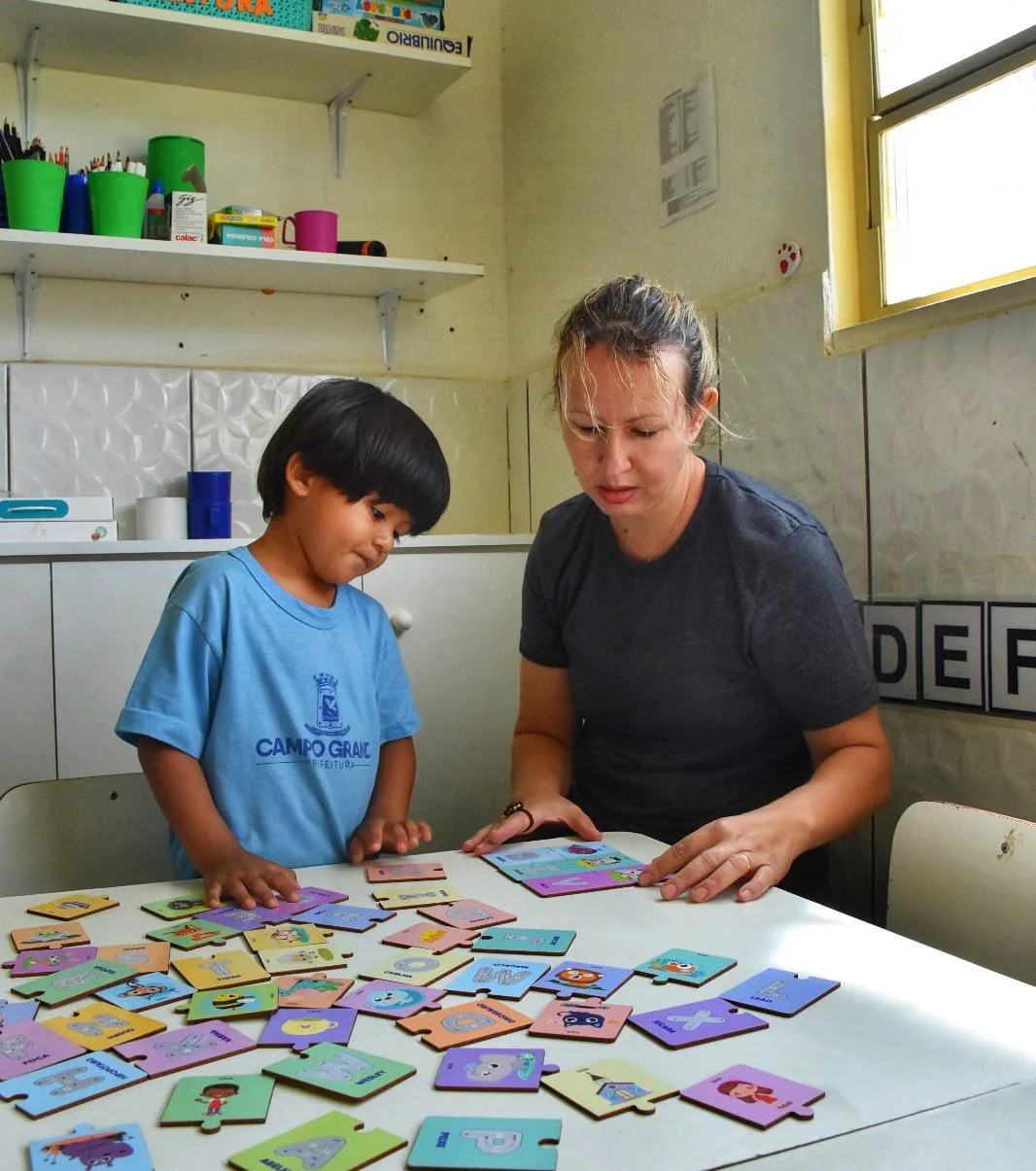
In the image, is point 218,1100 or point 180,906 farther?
point 180,906

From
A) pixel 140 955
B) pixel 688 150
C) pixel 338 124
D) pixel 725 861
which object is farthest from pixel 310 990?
pixel 338 124

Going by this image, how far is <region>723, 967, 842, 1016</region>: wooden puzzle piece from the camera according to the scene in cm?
75

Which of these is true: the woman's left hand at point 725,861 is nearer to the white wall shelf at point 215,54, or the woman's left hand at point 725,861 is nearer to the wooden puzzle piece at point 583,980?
the wooden puzzle piece at point 583,980

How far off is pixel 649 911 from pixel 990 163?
1200 millimetres

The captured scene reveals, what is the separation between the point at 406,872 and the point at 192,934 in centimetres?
24

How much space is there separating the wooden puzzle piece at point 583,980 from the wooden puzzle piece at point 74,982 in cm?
30

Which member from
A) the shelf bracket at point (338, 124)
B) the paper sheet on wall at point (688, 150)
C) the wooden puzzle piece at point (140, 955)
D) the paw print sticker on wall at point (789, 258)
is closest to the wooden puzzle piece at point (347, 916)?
the wooden puzzle piece at point (140, 955)

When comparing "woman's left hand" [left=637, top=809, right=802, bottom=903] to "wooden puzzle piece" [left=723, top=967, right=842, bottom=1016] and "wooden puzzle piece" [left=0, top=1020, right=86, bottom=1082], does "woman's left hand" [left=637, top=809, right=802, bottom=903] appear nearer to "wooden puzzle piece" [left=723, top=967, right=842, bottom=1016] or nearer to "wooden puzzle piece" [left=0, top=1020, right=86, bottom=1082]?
"wooden puzzle piece" [left=723, top=967, right=842, bottom=1016]

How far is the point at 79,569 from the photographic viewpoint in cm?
205

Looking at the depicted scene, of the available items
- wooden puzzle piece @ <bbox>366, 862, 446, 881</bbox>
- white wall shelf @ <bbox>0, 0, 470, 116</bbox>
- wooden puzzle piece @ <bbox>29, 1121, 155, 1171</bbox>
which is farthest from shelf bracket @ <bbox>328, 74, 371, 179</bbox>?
wooden puzzle piece @ <bbox>29, 1121, 155, 1171</bbox>

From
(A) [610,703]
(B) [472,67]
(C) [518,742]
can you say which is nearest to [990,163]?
(A) [610,703]

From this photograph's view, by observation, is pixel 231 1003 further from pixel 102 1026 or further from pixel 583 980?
pixel 583 980

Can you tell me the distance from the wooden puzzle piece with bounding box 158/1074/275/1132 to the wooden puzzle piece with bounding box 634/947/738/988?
285mm

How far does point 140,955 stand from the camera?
2.88 ft
